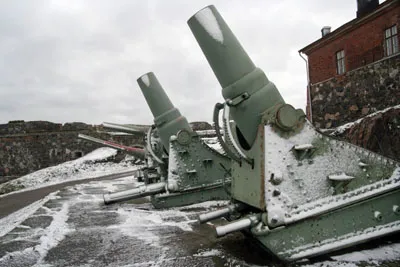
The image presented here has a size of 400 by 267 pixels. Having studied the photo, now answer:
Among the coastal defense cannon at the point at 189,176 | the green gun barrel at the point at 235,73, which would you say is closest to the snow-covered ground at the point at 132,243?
the coastal defense cannon at the point at 189,176

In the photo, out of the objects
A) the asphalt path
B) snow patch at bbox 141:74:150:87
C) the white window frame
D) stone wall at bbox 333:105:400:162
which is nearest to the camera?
stone wall at bbox 333:105:400:162

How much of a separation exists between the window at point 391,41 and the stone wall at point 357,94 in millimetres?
1550

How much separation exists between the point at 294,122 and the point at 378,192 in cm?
84

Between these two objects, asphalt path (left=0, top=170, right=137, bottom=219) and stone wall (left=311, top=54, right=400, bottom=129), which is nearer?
asphalt path (left=0, top=170, right=137, bottom=219)

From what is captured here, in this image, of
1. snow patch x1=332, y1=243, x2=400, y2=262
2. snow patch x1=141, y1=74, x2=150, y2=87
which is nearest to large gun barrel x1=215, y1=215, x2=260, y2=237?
snow patch x1=332, y1=243, x2=400, y2=262

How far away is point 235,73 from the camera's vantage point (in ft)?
9.75

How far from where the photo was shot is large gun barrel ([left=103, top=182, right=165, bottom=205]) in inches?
193

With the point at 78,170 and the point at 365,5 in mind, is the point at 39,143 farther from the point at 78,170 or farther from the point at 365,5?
the point at 365,5

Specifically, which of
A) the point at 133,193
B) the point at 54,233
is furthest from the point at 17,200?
the point at 54,233

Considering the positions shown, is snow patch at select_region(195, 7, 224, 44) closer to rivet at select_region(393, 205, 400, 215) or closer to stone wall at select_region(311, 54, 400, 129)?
rivet at select_region(393, 205, 400, 215)

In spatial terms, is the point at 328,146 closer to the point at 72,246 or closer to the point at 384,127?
the point at 72,246

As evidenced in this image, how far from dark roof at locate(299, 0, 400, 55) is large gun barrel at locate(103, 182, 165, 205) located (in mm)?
9622

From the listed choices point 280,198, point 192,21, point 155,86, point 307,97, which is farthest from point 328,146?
point 307,97

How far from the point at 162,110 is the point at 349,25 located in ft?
32.1
